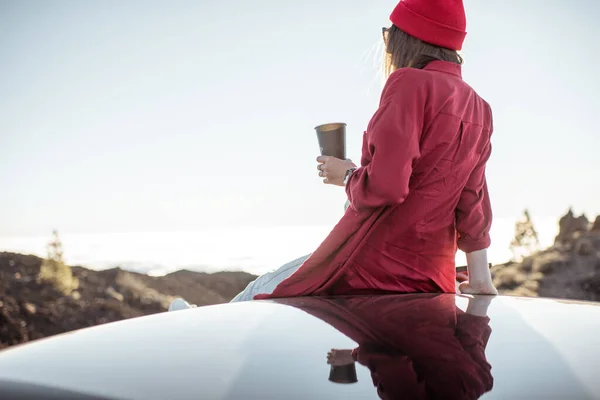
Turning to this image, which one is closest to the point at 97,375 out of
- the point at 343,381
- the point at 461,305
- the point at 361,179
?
the point at 343,381

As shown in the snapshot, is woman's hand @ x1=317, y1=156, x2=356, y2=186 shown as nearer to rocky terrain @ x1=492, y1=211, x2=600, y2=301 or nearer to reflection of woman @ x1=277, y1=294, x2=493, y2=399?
reflection of woman @ x1=277, y1=294, x2=493, y2=399

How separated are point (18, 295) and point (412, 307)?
11790 mm

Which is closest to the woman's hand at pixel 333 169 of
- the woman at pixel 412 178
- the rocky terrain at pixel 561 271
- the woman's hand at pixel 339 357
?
the woman at pixel 412 178

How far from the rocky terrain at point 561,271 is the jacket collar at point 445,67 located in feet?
43.1

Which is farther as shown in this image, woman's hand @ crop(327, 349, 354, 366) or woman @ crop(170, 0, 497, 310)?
woman @ crop(170, 0, 497, 310)

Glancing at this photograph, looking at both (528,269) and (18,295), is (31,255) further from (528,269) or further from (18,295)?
(528,269)

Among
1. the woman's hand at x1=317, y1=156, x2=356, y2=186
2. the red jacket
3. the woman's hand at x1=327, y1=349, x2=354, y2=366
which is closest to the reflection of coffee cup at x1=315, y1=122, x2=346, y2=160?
the woman's hand at x1=317, y1=156, x2=356, y2=186

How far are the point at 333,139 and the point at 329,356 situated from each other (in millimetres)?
1381

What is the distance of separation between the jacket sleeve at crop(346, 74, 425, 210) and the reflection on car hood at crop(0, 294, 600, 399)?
59 cm

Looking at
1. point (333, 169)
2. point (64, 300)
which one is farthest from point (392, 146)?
point (64, 300)

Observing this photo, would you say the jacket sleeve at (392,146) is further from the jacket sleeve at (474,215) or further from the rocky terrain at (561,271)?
the rocky terrain at (561,271)

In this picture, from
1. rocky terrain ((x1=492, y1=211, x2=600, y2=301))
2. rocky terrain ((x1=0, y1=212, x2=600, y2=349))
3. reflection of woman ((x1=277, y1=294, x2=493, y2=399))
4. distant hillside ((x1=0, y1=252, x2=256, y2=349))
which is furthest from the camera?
rocky terrain ((x1=492, y1=211, x2=600, y2=301))

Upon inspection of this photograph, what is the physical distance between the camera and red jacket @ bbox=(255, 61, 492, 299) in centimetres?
175

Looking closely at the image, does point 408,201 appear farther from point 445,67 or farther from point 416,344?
point 416,344
